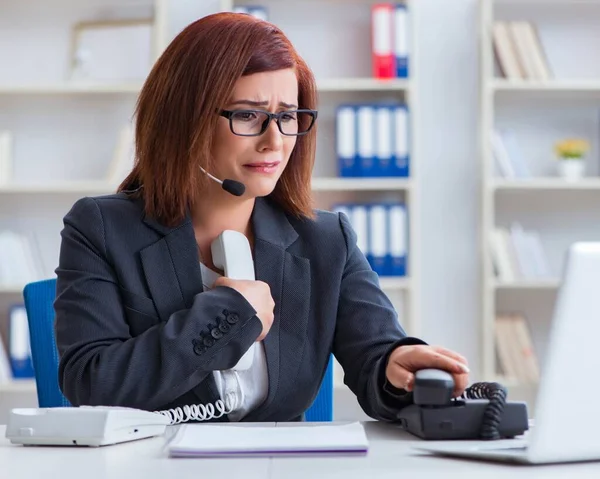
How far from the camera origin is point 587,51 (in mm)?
A: 4078

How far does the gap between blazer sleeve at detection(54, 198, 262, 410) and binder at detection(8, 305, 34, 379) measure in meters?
2.33

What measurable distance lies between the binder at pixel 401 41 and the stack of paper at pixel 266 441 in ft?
8.81

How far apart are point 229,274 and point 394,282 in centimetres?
222

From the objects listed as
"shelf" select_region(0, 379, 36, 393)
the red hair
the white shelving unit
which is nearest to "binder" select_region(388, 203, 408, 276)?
the white shelving unit

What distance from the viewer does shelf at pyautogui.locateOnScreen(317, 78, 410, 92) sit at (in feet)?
12.5

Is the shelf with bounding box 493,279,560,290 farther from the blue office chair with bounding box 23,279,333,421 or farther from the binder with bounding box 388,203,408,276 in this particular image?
the blue office chair with bounding box 23,279,333,421

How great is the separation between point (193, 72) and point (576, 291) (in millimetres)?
895

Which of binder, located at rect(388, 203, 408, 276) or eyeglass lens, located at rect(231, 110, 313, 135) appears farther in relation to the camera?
binder, located at rect(388, 203, 408, 276)

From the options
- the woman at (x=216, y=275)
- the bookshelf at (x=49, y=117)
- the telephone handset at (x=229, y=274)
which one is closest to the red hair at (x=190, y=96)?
the woman at (x=216, y=275)

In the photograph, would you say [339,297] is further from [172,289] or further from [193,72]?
[193,72]

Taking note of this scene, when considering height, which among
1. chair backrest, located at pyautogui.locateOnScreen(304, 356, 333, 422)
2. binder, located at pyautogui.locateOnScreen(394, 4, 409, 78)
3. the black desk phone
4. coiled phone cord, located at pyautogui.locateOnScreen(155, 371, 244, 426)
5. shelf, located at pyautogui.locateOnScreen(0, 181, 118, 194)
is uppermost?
Result: binder, located at pyautogui.locateOnScreen(394, 4, 409, 78)

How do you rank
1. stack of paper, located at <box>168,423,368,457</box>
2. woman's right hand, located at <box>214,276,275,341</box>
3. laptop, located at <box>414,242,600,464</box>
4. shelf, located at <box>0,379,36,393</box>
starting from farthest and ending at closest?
1. shelf, located at <box>0,379,36,393</box>
2. woman's right hand, located at <box>214,276,275,341</box>
3. stack of paper, located at <box>168,423,368,457</box>
4. laptop, located at <box>414,242,600,464</box>

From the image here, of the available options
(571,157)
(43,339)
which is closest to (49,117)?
(571,157)

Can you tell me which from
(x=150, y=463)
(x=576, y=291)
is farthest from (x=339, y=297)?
(x=576, y=291)
